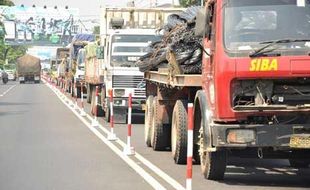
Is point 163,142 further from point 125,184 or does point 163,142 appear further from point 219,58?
point 219,58

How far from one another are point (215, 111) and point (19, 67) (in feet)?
236

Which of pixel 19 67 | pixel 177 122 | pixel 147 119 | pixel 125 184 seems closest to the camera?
pixel 125 184

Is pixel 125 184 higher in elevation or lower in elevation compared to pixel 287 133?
lower

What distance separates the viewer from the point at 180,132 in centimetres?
1191

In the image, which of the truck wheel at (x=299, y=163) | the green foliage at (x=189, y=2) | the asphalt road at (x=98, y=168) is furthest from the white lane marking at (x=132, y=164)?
the green foliage at (x=189, y=2)

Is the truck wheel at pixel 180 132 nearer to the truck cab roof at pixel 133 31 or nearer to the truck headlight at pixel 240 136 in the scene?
the truck headlight at pixel 240 136

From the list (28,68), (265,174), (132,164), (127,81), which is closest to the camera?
(265,174)

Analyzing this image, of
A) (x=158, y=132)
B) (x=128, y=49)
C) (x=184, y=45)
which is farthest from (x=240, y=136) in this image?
(x=128, y=49)

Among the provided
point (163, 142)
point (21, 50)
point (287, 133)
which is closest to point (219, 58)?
point (287, 133)

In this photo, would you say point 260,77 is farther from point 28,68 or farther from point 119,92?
point 28,68

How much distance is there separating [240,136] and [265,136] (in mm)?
329

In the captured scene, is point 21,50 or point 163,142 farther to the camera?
point 21,50

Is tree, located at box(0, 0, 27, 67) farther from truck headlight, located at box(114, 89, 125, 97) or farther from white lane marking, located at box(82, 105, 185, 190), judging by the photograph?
white lane marking, located at box(82, 105, 185, 190)

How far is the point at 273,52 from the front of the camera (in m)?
9.09
